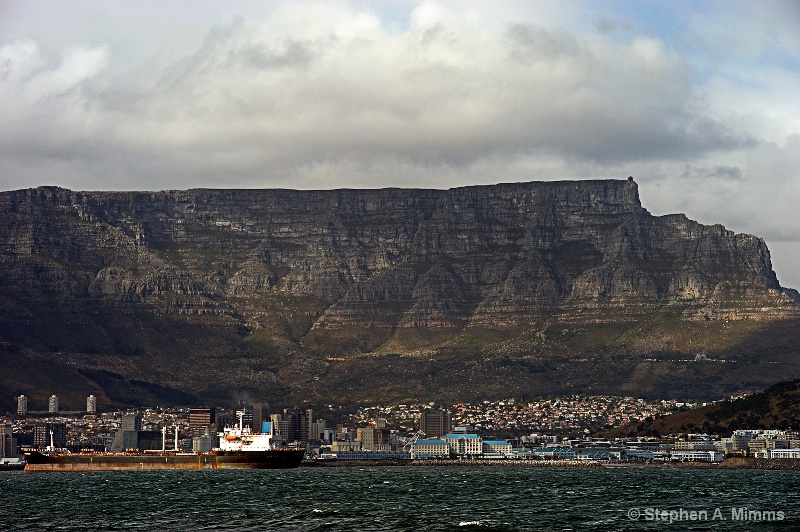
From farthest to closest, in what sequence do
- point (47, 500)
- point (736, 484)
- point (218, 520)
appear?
point (736, 484)
point (47, 500)
point (218, 520)

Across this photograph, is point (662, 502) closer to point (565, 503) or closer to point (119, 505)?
point (565, 503)

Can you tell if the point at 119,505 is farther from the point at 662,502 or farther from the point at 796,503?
the point at 796,503

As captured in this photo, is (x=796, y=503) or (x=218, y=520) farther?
(x=796, y=503)

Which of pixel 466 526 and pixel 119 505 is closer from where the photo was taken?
pixel 466 526

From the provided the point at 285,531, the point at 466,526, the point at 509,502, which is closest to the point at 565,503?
the point at 509,502

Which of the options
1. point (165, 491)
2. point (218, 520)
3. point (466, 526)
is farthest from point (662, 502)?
point (165, 491)

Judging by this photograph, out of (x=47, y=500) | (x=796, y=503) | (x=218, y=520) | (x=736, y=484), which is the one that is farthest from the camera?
(x=736, y=484)
